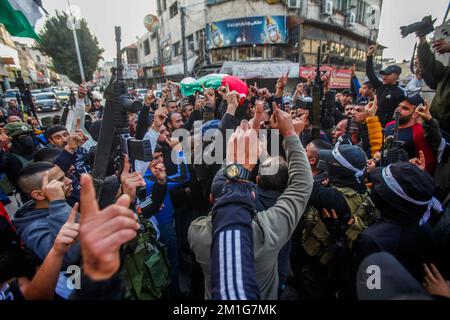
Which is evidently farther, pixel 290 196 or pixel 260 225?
pixel 290 196

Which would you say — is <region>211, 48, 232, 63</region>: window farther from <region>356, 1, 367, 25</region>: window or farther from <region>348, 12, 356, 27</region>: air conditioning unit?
<region>356, 1, 367, 25</region>: window

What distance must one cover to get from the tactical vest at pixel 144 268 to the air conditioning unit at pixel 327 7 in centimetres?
2416

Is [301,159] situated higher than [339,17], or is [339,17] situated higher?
[339,17]

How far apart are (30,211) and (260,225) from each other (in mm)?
1682

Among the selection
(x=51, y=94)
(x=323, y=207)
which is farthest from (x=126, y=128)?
(x=51, y=94)

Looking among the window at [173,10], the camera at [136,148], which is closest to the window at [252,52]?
the window at [173,10]

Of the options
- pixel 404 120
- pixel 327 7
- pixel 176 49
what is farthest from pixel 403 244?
pixel 176 49

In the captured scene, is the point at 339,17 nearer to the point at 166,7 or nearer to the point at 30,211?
the point at 166,7

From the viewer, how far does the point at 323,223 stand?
2.08 meters

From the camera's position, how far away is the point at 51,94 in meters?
20.9

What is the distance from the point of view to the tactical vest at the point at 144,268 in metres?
1.71

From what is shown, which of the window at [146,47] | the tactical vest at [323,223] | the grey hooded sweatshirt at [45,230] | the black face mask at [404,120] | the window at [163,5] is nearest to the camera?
the grey hooded sweatshirt at [45,230]

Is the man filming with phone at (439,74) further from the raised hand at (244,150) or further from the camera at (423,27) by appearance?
the raised hand at (244,150)
